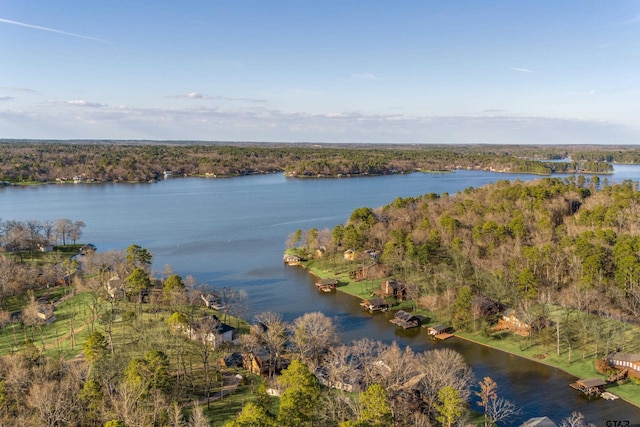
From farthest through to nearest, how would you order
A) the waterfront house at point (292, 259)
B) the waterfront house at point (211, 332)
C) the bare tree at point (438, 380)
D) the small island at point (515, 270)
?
1. the waterfront house at point (292, 259)
2. the small island at point (515, 270)
3. the waterfront house at point (211, 332)
4. the bare tree at point (438, 380)

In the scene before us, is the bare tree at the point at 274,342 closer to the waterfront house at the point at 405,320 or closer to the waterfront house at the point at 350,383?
the waterfront house at the point at 350,383

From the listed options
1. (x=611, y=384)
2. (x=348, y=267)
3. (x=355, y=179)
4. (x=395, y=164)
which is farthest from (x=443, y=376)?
(x=395, y=164)

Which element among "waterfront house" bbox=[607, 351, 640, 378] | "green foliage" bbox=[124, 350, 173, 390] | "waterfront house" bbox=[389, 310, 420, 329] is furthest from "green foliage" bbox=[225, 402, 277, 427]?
"waterfront house" bbox=[607, 351, 640, 378]

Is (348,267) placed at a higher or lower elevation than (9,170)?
lower

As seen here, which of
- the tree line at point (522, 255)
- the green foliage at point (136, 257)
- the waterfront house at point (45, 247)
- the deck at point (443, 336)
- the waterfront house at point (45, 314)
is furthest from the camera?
the waterfront house at point (45, 247)

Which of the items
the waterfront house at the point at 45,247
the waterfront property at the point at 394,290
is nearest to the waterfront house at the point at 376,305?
the waterfront property at the point at 394,290

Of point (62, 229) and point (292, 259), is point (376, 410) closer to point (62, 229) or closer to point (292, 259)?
point (292, 259)

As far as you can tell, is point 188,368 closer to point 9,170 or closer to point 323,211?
point 323,211
